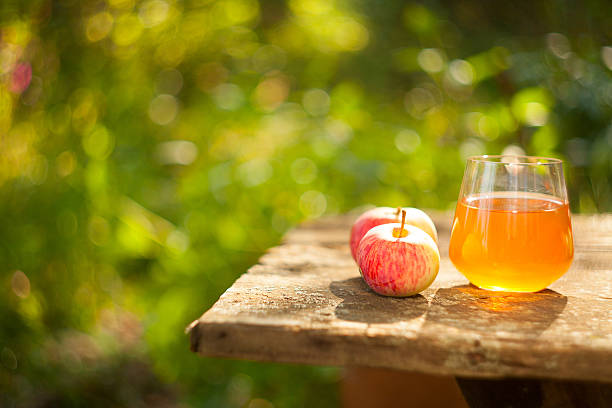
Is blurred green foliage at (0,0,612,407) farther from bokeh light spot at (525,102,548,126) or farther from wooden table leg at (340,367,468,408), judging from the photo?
wooden table leg at (340,367,468,408)

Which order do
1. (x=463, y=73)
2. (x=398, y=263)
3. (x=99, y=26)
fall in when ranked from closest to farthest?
(x=398, y=263)
(x=463, y=73)
(x=99, y=26)

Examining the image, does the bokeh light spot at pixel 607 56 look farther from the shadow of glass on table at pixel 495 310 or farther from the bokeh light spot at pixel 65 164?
the bokeh light spot at pixel 65 164

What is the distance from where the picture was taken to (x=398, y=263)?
2.87 feet

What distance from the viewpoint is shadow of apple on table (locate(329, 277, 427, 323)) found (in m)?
0.80

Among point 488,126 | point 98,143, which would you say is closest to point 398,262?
point 488,126

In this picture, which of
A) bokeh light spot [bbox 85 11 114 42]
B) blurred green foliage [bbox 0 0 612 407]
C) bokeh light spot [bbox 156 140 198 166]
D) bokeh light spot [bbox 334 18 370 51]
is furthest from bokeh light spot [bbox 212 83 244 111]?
bokeh light spot [bbox 334 18 370 51]

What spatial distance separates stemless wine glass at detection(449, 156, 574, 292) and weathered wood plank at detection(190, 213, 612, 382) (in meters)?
0.04

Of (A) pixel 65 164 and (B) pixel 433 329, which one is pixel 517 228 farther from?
(A) pixel 65 164

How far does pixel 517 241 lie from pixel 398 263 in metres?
0.18

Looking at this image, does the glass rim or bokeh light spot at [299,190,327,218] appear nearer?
the glass rim

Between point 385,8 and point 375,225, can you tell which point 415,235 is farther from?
point 385,8

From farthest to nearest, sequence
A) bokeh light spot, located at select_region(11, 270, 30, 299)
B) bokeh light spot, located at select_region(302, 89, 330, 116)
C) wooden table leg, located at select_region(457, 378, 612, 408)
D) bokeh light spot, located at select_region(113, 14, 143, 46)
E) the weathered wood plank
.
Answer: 1. bokeh light spot, located at select_region(302, 89, 330, 116)
2. bokeh light spot, located at select_region(113, 14, 143, 46)
3. bokeh light spot, located at select_region(11, 270, 30, 299)
4. wooden table leg, located at select_region(457, 378, 612, 408)
5. the weathered wood plank

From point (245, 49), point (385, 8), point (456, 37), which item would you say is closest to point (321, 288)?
point (245, 49)

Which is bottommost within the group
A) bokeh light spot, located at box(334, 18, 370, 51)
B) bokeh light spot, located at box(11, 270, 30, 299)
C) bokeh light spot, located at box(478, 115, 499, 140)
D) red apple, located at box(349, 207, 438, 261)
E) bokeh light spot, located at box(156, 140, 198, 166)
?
bokeh light spot, located at box(11, 270, 30, 299)
